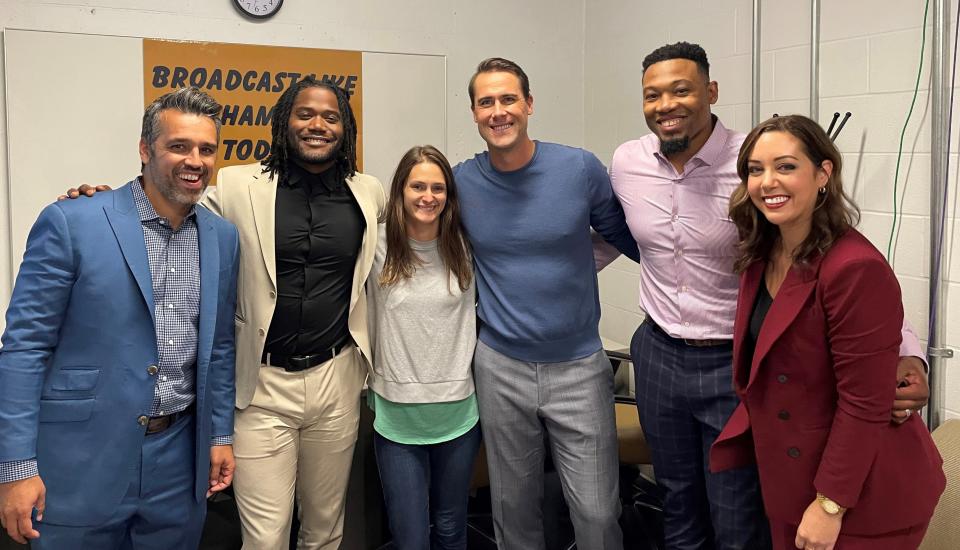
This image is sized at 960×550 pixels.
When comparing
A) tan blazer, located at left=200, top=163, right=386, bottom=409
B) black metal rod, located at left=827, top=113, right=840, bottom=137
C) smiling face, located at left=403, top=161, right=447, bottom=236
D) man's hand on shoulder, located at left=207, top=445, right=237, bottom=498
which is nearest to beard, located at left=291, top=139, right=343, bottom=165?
tan blazer, located at left=200, top=163, right=386, bottom=409

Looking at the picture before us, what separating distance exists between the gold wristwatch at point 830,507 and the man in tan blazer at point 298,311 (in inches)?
51.7

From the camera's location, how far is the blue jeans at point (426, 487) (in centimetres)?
226

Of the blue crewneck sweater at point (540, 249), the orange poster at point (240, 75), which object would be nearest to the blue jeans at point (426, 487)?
the blue crewneck sweater at point (540, 249)

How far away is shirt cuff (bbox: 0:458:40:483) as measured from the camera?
1670mm

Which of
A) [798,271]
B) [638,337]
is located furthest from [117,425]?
[798,271]

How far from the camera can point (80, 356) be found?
A: 1.75 metres

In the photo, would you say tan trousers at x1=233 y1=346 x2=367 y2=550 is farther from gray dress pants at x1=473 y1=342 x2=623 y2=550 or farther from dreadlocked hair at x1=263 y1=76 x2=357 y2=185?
dreadlocked hair at x1=263 y1=76 x2=357 y2=185

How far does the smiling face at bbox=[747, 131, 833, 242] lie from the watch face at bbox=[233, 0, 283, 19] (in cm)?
265

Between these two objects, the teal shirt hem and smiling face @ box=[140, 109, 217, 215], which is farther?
the teal shirt hem

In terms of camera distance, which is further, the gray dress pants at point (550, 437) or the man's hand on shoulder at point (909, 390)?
the gray dress pants at point (550, 437)

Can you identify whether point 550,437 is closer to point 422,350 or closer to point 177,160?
point 422,350

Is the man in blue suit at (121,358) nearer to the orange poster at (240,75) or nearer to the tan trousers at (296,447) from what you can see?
the tan trousers at (296,447)

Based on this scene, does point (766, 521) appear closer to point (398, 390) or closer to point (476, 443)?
point (476, 443)

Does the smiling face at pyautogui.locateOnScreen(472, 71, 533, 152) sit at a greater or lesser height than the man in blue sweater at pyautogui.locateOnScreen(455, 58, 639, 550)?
greater
